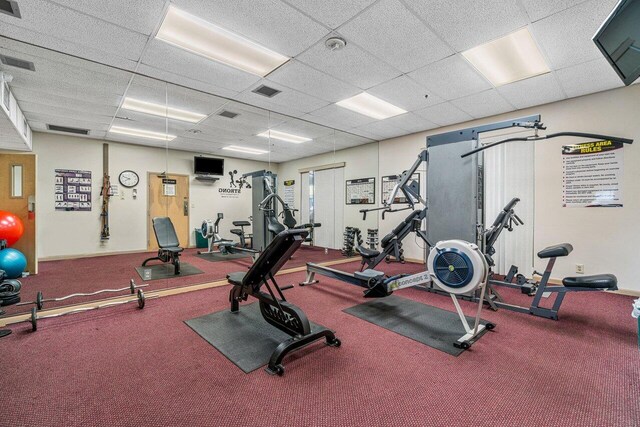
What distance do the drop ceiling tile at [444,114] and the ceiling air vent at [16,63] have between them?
17.5 feet

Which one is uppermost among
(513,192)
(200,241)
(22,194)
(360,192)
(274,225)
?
(360,192)

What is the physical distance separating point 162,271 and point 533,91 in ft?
20.6

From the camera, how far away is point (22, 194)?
368cm

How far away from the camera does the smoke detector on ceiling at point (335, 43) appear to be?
2699 millimetres

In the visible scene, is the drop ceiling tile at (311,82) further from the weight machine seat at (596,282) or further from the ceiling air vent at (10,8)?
the weight machine seat at (596,282)

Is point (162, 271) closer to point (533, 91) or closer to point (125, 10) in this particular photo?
point (125, 10)

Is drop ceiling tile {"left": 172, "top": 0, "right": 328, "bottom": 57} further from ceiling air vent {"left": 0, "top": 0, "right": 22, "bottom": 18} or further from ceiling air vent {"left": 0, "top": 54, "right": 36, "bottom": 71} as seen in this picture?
ceiling air vent {"left": 0, "top": 54, "right": 36, "bottom": 71}

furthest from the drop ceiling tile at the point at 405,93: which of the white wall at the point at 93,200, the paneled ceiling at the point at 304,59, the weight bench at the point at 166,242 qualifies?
the weight bench at the point at 166,242

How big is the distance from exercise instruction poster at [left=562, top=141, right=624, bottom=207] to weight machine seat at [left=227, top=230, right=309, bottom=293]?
4412mm

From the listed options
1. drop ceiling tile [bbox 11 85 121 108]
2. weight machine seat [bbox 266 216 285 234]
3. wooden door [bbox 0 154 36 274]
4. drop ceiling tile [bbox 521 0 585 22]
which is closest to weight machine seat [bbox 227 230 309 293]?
weight machine seat [bbox 266 216 285 234]

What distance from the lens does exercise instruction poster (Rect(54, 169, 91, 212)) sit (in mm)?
3809

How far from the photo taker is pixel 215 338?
2404 millimetres

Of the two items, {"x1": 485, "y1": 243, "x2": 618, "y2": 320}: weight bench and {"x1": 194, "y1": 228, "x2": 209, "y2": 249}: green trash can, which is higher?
{"x1": 194, "y1": 228, "x2": 209, "y2": 249}: green trash can

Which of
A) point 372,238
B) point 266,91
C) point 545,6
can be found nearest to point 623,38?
point 545,6
